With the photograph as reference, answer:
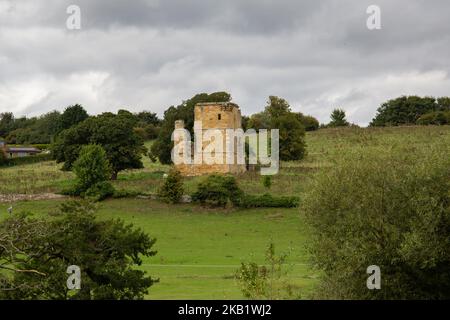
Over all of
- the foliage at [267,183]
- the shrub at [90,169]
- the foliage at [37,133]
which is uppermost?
the foliage at [37,133]

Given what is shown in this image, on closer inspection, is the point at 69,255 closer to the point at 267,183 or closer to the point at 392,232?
the point at 392,232

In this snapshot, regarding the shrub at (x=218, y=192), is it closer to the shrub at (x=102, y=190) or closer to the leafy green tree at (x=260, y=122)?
the shrub at (x=102, y=190)

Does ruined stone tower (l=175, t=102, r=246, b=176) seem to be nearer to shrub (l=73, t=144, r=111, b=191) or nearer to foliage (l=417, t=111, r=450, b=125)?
shrub (l=73, t=144, r=111, b=191)

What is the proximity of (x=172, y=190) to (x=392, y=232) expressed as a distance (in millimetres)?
25589

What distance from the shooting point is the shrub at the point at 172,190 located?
46156 millimetres

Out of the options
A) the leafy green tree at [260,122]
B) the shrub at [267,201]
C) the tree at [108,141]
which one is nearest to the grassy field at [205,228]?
the shrub at [267,201]

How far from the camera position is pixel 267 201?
45.0 metres

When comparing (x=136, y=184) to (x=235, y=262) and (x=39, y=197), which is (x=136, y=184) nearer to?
(x=39, y=197)

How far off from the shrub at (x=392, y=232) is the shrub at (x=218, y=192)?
69.5 feet

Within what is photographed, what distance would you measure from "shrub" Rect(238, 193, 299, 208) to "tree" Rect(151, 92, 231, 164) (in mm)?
23183

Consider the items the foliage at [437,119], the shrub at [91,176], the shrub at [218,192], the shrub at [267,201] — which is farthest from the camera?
the foliage at [437,119]

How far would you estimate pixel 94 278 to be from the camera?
63.1 feet

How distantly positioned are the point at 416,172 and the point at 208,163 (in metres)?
36.3
